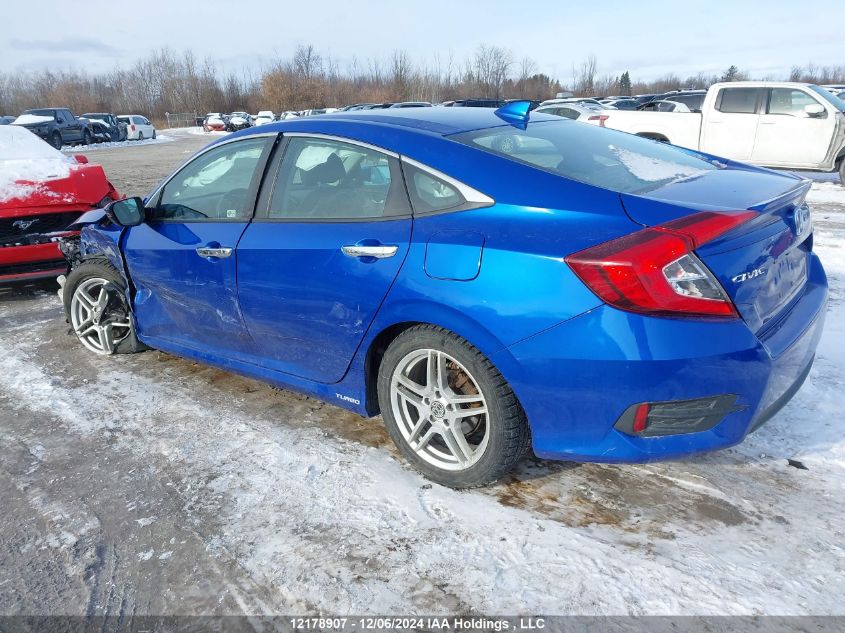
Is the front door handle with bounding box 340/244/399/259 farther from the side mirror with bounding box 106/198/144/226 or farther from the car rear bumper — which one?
the side mirror with bounding box 106/198/144/226

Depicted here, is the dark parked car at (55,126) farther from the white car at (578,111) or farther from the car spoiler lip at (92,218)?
the car spoiler lip at (92,218)

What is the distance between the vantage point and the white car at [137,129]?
37.2m

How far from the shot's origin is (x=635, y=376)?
209cm

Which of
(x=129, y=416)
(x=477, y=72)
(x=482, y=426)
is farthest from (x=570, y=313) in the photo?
(x=477, y=72)

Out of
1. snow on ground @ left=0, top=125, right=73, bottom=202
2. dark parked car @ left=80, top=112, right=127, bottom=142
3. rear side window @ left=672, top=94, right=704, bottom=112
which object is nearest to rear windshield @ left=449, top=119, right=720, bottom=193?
snow on ground @ left=0, top=125, right=73, bottom=202

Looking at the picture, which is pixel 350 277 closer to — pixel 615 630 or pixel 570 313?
pixel 570 313

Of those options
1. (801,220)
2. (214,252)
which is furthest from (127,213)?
(801,220)

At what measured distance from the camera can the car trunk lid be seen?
215cm

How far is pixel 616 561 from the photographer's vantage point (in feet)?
7.21

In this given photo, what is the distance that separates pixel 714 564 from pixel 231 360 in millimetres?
2462

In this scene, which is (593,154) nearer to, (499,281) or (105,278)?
(499,281)

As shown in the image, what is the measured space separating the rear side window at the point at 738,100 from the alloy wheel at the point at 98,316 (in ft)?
36.9

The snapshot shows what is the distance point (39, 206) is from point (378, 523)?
4779mm

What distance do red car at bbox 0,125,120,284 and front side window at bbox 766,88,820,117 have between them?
10933 millimetres
